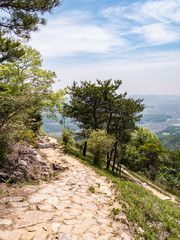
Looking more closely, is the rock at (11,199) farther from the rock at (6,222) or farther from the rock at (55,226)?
the rock at (55,226)

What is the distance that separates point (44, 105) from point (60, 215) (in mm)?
12114

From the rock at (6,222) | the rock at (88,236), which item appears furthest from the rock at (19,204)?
the rock at (88,236)

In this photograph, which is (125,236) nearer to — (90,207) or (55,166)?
(90,207)

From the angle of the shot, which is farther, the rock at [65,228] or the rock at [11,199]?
the rock at [11,199]

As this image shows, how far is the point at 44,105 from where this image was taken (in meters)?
15.0

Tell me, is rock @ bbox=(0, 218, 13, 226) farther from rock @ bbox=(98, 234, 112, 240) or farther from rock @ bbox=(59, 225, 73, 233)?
rock @ bbox=(98, 234, 112, 240)

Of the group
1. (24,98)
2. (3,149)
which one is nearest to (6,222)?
(3,149)

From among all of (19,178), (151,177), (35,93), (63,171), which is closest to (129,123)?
(63,171)

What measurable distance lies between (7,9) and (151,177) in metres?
29.9

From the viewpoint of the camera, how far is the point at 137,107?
16.6 metres

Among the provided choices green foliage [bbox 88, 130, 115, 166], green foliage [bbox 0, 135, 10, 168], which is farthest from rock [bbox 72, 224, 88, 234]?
green foliage [bbox 88, 130, 115, 166]

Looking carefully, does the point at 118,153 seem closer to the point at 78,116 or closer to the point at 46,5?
the point at 78,116

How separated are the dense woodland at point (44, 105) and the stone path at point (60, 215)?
7.65 ft

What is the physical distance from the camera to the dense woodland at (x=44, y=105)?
252 inches
